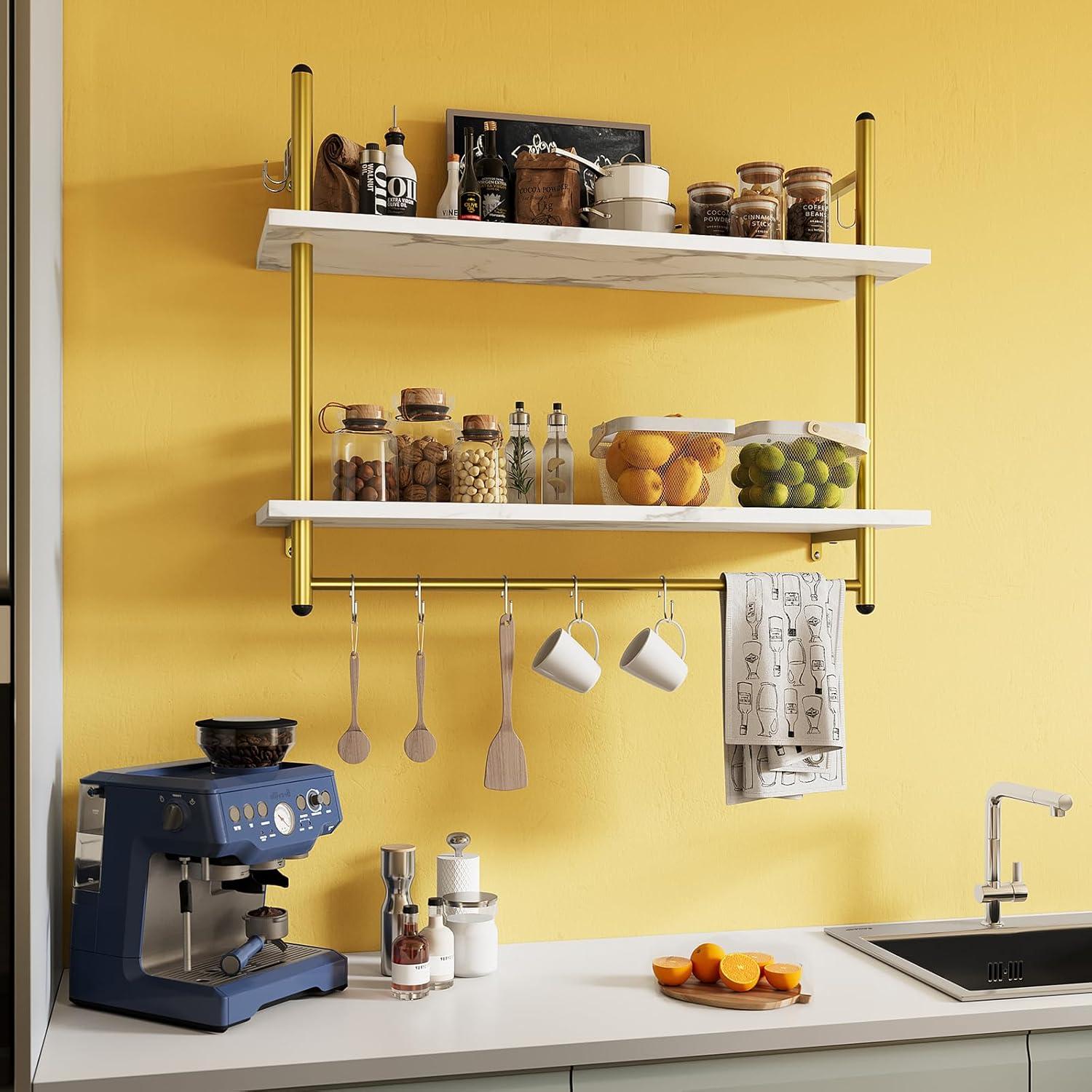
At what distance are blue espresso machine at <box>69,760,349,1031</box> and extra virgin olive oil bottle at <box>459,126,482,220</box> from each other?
0.89 meters

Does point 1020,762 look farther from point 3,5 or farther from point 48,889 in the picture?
point 3,5

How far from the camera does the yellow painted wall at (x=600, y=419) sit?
1955 mm

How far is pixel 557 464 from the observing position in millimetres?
1959

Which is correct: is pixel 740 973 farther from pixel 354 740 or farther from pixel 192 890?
pixel 192 890

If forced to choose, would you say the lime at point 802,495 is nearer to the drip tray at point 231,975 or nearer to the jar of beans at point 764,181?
the jar of beans at point 764,181

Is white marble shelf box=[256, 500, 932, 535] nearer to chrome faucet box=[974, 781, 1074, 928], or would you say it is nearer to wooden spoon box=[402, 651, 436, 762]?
wooden spoon box=[402, 651, 436, 762]

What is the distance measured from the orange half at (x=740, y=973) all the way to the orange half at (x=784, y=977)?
18 mm

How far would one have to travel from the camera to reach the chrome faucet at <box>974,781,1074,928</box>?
210 centimetres

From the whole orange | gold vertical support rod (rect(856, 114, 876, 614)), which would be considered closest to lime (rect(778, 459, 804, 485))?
gold vertical support rod (rect(856, 114, 876, 614))

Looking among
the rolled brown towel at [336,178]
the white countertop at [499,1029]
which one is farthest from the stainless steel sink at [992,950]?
the rolled brown towel at [336,178]

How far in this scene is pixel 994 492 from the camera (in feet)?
7.42

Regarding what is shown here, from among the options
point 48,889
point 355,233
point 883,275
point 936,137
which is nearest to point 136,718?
point 48,889

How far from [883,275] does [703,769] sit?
91 cm

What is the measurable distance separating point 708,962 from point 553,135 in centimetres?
137
